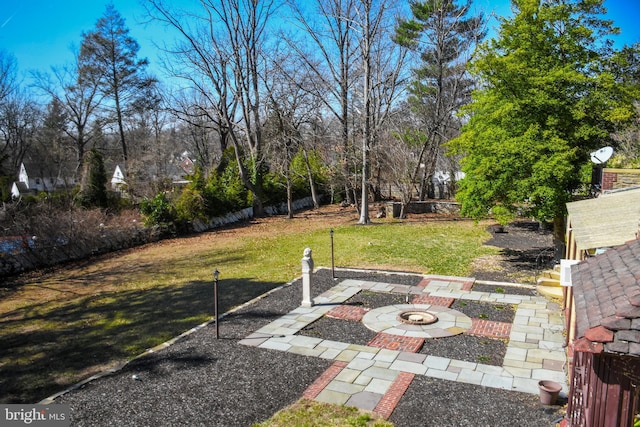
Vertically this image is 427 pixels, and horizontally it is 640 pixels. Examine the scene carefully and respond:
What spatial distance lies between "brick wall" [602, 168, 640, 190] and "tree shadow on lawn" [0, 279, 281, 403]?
9635 mm

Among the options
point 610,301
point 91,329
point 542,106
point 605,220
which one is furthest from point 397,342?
point 542,106

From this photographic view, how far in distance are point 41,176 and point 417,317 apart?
172 feet

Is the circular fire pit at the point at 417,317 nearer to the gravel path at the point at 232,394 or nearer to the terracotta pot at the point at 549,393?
the gravel path at the point at 232,394

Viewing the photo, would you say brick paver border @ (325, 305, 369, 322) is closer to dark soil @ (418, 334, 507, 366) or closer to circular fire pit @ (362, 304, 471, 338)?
circular fire pit @ (362, 304, 471, 338)

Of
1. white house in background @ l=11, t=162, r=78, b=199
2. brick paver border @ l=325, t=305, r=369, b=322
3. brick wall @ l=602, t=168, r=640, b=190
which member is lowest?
brick paver border @ l=325, t=305, r=369, b=322

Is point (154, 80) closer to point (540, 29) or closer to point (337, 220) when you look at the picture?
point (337, 220)

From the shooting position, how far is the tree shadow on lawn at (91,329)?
22.8 ft

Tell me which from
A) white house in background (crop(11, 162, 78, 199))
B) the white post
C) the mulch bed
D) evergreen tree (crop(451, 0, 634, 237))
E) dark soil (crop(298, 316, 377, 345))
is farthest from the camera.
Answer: white house in background (crop(11, 162, 78, 199))

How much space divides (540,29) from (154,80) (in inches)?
1076

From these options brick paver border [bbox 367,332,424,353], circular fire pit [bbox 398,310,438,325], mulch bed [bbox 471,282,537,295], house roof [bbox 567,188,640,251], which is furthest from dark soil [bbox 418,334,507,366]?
mulch bed [bbox 471,282,537,295]

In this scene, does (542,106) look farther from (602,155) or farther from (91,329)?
(91,329)

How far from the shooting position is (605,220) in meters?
7.56

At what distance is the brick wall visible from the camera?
12391mm

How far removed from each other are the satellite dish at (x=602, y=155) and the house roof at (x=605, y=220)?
59.7 inches
